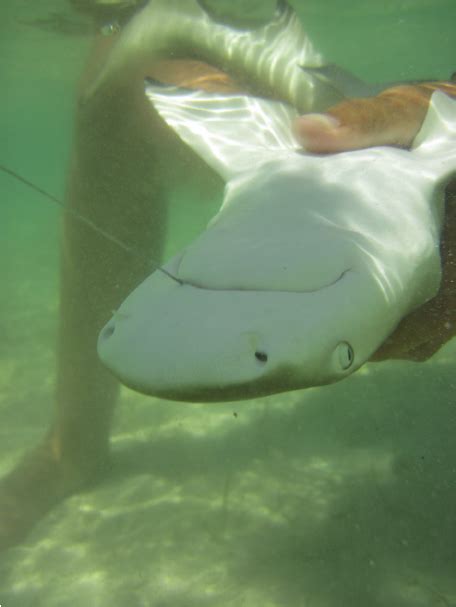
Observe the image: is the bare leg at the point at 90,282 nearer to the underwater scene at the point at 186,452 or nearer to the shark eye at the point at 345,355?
the underwater scene at the point at 186,452

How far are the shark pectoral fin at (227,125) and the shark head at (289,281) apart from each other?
157 mm

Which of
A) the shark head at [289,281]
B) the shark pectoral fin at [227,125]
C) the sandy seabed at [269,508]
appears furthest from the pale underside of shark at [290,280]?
the sandy seabed at [269,508]

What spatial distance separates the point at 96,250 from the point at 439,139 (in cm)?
387

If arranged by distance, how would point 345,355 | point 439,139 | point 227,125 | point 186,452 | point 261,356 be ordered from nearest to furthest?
1. point 261,356
2. point 345,355
3. point 439,139
4. point 227,125
5. point 186,452

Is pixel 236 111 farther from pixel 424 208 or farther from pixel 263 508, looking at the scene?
pixel 263 508

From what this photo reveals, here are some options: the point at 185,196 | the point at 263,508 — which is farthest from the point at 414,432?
the point at 185,196

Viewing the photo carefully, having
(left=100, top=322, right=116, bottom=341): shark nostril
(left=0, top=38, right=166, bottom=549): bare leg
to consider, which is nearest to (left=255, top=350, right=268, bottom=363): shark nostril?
(left=100, top=322, right=116, bottom=341): shark nostril

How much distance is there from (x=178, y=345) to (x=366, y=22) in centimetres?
3097

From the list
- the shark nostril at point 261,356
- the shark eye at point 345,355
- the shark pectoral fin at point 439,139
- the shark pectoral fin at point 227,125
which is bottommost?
the shark eye at point 345,355

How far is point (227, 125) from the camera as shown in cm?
340

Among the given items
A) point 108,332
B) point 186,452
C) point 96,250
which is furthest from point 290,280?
point 186,452

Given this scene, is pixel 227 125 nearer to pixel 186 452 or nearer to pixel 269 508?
pixel 269 508

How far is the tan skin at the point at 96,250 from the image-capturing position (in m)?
4.99

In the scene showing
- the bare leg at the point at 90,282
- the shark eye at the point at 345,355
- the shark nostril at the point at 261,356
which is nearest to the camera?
the shark nostril at the point at 261,356
